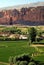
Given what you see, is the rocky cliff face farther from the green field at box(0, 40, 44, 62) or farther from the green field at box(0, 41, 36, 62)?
the green field at box(0, 40, 44, 62)

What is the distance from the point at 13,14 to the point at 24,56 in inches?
3475

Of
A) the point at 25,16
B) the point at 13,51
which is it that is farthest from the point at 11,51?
the point at 25,16

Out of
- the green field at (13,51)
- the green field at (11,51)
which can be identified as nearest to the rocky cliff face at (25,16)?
the green field at (11,51)

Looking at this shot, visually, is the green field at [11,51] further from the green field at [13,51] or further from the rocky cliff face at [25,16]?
the rocky cliff face at [25,16]

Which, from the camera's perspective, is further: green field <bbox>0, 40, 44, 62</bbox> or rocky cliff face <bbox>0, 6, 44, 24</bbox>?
rocky cliff face <bbox>0, 6, 44, 24</bbox>

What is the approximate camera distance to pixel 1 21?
11975 centimetres

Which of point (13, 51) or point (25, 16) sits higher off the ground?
point (13, 51)

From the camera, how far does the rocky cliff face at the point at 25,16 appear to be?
11575 cm

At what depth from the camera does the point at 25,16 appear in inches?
4633

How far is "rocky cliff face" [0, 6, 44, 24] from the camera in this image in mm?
115750

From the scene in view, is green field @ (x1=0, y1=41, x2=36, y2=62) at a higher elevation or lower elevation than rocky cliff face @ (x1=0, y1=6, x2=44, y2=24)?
higher

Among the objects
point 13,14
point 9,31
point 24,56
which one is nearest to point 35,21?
point 13,14

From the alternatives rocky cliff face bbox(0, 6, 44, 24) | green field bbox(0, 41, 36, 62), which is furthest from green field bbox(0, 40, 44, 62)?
rocky cliff face bbox(0, 6, 44, 24)

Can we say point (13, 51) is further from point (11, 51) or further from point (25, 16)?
point (25, 16)
